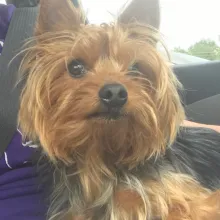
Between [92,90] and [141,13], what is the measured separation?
15.7 inches

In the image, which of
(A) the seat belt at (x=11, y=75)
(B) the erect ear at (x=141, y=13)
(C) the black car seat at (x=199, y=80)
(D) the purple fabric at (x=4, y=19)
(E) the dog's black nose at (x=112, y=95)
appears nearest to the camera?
(E) the dog's black nose at (x=112, y=95)

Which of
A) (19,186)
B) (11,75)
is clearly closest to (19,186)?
(19,186)

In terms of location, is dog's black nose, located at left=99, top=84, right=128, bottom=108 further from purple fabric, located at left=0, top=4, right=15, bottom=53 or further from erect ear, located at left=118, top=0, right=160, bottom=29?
purple fabric, located at left=0, top=4, right=15, bottom=53

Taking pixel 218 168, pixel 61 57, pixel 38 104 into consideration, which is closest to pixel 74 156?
pixel 38 104

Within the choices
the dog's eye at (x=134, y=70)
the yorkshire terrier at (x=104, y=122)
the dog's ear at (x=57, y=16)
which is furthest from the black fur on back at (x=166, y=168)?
the dog's ear at (x=57, y=16)

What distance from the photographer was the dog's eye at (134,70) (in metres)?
1.75

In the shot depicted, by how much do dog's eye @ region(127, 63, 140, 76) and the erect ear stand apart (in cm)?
17

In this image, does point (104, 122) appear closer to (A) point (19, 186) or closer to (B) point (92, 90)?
(B) point (92, 90)

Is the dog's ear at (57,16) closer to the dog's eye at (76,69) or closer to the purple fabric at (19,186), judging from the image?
the dog's eye at (76,69)

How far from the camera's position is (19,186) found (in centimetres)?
191

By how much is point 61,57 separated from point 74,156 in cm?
34

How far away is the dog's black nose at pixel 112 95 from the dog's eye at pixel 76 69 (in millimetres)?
159

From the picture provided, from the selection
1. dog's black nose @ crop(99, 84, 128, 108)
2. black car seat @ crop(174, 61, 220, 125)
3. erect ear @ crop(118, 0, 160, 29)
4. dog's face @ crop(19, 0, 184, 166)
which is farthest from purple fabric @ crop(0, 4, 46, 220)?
black car seat @ crop(174, 61, 220, 125)

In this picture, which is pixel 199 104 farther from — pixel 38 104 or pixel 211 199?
pixel 38 104
